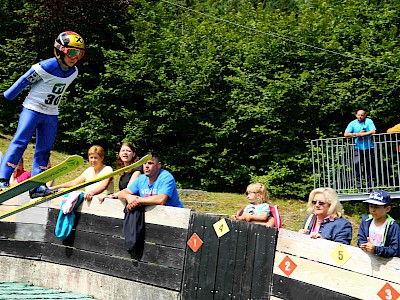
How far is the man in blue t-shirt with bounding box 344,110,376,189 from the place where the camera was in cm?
1212

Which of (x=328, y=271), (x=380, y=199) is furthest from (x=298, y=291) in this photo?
(x=380, y=199)

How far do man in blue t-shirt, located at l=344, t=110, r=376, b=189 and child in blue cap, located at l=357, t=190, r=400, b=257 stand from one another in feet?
23.6

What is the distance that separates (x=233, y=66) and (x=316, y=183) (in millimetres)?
3743

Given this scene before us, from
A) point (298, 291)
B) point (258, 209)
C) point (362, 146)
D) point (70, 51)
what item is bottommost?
point (298, 291)

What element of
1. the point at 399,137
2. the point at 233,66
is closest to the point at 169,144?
the point at 233,66

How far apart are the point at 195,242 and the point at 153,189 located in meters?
0.80

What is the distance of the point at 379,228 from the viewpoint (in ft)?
16.3

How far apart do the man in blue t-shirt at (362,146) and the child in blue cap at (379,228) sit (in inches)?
283

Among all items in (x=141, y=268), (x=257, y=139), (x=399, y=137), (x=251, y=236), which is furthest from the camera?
(x=257, y=139)

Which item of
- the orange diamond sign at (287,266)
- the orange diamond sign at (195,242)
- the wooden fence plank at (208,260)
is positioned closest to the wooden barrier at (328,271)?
the orange diamond sign at (287,266)

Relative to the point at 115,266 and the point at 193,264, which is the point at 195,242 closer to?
the point at 193,264

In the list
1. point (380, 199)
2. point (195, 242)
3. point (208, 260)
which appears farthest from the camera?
point (195, 242)

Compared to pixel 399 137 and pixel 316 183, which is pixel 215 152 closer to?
pixel 316 183

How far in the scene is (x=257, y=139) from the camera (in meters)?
15.6
